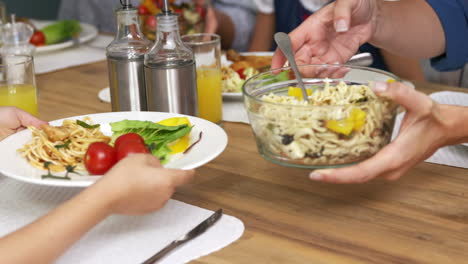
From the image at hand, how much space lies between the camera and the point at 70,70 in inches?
79.0

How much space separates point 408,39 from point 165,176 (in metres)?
0.99

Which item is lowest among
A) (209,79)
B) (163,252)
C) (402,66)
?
(402,66)

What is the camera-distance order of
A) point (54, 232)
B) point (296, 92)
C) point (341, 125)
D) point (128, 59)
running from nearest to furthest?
point (54, 232) < point (341, 125) < point (296, 92) < point (128, 59)

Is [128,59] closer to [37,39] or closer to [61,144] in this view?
[61,144]

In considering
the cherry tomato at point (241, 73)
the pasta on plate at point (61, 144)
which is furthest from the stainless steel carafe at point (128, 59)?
the cherry tomato at point (241, 73)

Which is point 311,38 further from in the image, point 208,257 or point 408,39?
point 208,257

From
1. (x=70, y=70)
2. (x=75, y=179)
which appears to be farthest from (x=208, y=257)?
(x=70, y=70)

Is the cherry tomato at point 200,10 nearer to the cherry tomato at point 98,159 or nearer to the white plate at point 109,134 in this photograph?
the white plate at point 109,134

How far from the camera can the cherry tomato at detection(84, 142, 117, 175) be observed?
954 mm

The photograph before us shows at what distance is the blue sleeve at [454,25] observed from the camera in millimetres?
1526

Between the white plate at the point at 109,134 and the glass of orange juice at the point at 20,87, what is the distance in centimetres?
28

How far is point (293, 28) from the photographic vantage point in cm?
275

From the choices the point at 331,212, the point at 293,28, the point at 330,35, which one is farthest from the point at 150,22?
the point at 331,212

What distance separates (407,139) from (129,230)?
1.57 ft
